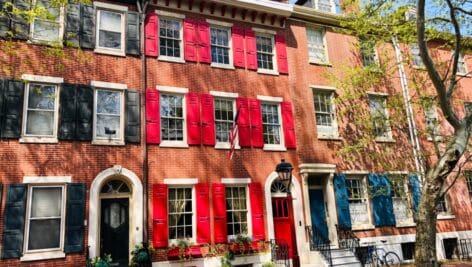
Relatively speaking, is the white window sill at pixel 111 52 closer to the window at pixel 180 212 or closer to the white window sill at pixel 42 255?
the window at pixel 180 212

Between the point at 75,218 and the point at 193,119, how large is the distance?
5172 millimetres

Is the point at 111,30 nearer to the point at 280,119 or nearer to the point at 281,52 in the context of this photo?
the point at 281,52

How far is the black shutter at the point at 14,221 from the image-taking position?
1018cm

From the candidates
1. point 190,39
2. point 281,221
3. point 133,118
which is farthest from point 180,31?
point 281,221

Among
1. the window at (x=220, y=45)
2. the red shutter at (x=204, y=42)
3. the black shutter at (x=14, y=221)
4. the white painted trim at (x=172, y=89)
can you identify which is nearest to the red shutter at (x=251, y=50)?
the window at (x=220, y=45)

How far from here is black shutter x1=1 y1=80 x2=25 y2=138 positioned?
35.9 feet

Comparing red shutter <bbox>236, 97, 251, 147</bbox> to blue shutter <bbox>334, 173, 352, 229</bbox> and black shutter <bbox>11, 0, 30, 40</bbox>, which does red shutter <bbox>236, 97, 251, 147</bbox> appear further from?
black shutter <bbox>11, 0, 30, 40</bbox>

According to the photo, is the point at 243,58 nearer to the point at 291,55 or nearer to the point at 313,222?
the point at 291,55

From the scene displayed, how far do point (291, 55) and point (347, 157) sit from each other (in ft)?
16.7

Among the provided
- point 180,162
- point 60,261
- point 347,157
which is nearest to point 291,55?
point 347,157

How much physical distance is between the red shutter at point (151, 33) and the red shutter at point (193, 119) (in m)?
2.07

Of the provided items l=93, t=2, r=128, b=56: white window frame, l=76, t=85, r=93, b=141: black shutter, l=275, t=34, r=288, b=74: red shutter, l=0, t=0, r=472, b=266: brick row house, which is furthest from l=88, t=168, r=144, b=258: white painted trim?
l=275, t=34, r=288, b=74: red shutter

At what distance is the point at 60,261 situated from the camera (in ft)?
34.9

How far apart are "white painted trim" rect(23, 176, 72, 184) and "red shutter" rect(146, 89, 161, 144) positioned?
282cm
